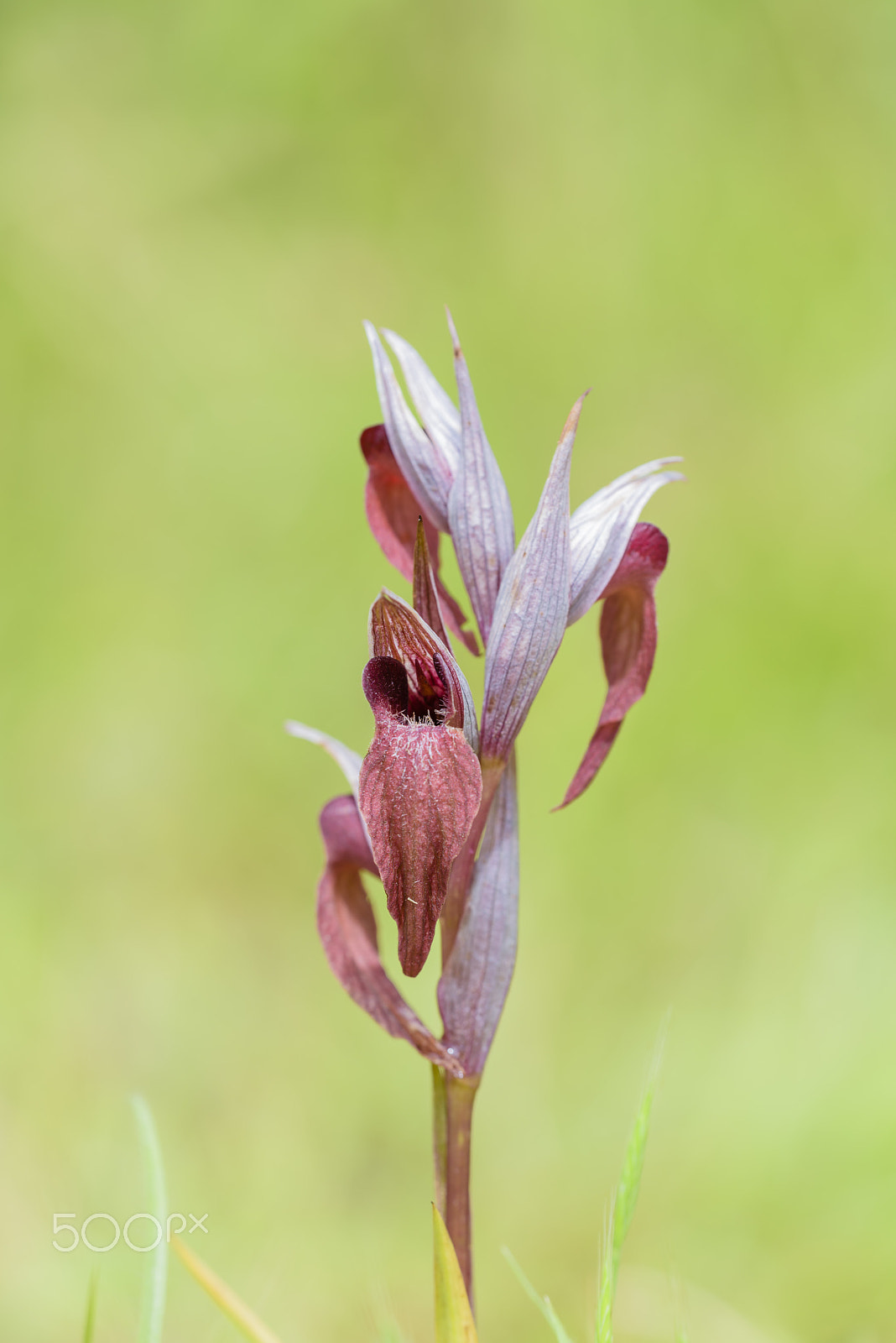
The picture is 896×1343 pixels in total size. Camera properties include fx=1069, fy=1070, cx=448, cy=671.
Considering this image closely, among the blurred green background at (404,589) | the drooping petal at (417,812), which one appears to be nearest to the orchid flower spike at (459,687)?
the drooping petal at (417,812)

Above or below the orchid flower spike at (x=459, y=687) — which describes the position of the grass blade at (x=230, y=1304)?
below

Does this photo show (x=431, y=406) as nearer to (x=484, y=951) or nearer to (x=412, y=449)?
(x=412, y=449)

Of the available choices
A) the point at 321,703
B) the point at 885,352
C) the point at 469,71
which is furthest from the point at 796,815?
the point at 469,71

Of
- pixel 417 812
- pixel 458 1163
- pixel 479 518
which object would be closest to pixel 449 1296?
pixel 458 1163

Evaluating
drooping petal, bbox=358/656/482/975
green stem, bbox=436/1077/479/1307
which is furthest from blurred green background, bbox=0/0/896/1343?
drooping petal, bbox=358/656/482/975

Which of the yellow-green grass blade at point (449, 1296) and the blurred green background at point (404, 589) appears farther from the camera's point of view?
the blurred green background at point (404, 589)

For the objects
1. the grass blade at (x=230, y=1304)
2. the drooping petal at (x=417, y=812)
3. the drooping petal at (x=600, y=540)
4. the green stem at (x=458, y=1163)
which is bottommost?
the grass blade at (x=230, y=1304)

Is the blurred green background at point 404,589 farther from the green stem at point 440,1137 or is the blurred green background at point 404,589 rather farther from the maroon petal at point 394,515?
the maroon petal at point 394,515

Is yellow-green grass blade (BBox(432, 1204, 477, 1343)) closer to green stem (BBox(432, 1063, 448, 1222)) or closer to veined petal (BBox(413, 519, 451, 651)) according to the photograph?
green stem (BBox(432, 1063, 448, 1222))
